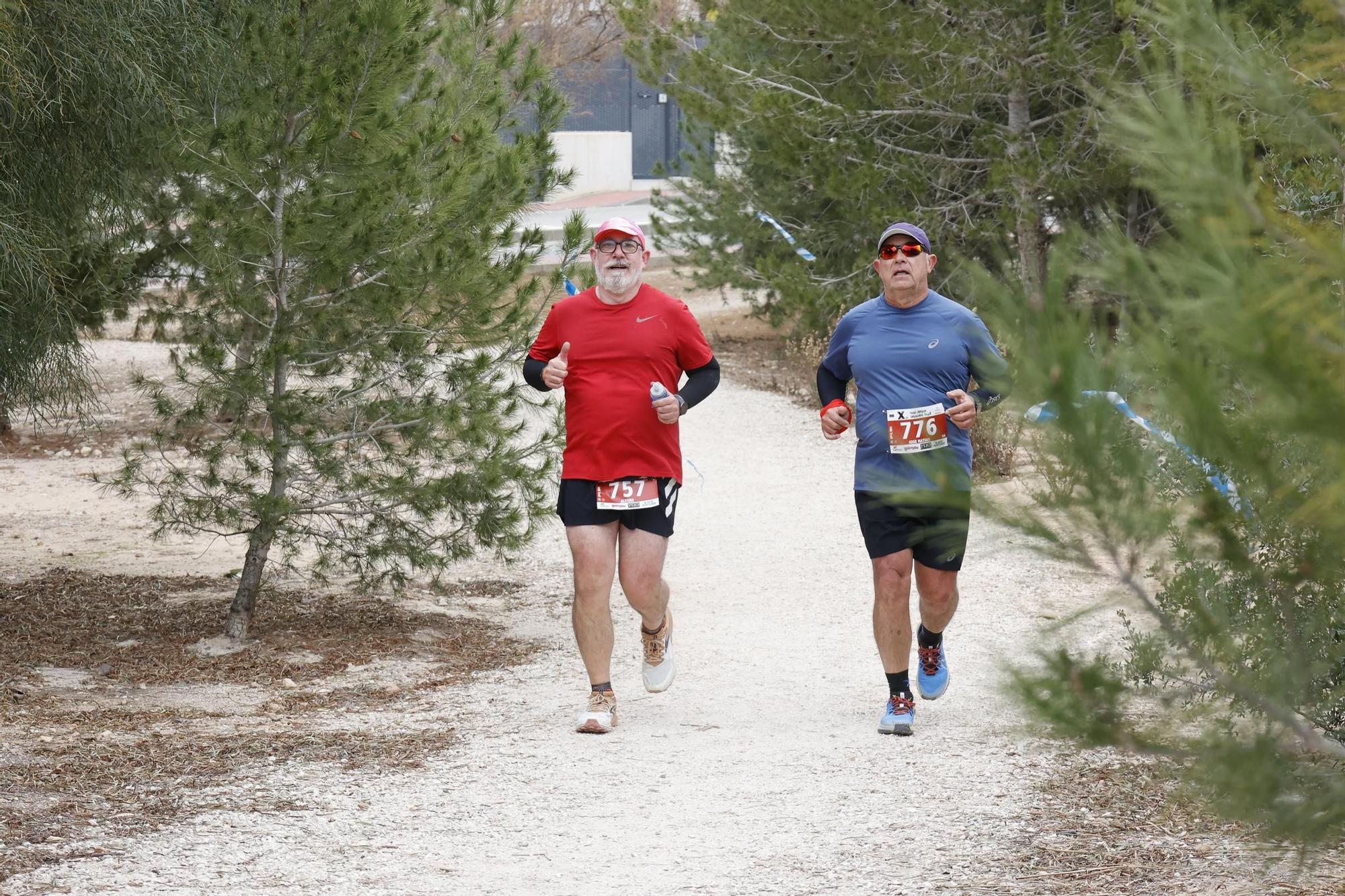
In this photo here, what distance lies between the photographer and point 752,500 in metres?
11.5

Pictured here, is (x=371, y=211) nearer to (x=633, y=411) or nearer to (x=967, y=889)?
(x=633, y=411)

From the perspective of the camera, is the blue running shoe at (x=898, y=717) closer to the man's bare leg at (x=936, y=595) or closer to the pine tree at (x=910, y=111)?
the man's bare leg at (x=936, y=595)

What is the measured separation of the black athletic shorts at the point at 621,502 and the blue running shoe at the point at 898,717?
0.98m

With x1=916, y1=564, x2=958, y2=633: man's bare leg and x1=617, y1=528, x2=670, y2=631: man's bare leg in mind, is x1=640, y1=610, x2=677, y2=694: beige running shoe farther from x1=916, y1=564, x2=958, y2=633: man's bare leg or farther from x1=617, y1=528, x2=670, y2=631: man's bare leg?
x1=916, y1=564, x2=958, y2=633: man's bare leg

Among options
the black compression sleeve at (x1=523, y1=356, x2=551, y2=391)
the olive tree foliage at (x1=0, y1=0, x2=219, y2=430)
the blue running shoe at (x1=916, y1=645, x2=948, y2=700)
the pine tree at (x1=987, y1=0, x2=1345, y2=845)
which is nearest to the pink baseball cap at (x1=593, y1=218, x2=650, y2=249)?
the black compression sleeve at (x1=523, y1=356, x2=551, y2=391)

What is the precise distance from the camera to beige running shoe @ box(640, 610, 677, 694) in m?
6.07

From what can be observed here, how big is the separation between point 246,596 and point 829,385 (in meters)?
2.94

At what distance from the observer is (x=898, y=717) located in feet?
18.6

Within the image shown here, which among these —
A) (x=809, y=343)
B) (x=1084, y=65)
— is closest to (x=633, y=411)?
(x=1084, y=65)

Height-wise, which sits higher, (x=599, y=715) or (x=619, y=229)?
(x=619, y=229)

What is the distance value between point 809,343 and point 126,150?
33.9 feet

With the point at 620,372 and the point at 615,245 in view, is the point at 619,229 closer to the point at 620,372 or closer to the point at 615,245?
the point at 615,245

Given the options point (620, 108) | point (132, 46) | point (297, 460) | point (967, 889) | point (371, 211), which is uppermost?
point (620, 108)

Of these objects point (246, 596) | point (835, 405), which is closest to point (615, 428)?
point (835, 405)
